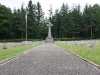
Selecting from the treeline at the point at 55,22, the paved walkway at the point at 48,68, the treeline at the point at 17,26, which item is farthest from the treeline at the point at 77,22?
the paved walkway at the point at 48,68

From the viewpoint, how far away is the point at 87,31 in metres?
89.6

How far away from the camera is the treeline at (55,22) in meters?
79.6

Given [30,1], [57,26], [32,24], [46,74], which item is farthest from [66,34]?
[46,74]

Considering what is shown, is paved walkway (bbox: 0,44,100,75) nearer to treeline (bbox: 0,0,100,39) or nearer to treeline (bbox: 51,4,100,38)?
treeline (bbox: 0,0,100,39)

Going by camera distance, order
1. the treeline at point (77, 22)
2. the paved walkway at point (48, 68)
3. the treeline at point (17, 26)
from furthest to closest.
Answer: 1. the treeline at point (77, 22)
2. the treeline at point (17, 26)
3. the paved walkway at point (48, 68)

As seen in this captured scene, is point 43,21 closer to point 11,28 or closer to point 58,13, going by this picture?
point 58,13

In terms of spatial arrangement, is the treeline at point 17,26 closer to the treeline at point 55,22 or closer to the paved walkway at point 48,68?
the treeline at point 55,22

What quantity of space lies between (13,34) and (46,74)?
70.8 metres

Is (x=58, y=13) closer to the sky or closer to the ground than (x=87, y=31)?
closer to the sky

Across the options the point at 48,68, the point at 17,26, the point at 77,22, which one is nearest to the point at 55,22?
the point at 77,22

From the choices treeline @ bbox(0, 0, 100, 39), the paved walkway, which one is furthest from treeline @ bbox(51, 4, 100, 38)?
the paved walkway

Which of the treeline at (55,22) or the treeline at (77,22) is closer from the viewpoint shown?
the treeline at (55,22)

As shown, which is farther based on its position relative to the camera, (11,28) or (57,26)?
(57,26)

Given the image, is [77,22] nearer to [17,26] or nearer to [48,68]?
[17,26]
